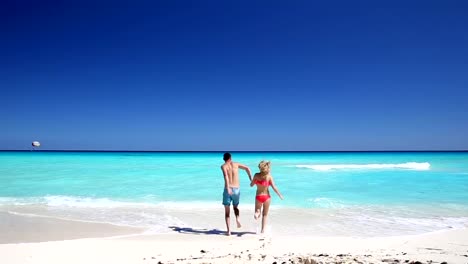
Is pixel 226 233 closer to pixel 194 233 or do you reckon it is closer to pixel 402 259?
pixel 194 233

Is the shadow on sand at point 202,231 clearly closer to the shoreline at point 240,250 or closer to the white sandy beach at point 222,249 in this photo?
the white sandy beach at point 222,249

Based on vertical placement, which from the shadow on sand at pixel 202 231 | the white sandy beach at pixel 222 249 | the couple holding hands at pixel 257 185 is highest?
the couple holding hands at pixel 257 185

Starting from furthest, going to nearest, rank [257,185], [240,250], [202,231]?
[202,231] → [257,185] → [240,250]

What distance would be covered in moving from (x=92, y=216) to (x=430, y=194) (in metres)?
12.1

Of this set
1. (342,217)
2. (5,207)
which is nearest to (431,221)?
(342,217)

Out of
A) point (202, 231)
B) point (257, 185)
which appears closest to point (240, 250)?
point (257, 185)

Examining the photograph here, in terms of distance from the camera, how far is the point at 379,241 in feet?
18.0

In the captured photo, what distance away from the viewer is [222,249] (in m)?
4.89

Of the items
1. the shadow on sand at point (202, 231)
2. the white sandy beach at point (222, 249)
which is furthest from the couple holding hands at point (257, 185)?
the white sandy beach at point (222, 249)

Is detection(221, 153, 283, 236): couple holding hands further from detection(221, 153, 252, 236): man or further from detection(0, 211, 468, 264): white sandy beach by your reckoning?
detection(0, 211, 468, 264): white sandy beach

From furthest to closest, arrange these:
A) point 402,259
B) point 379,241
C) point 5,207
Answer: point 5,207 → point 379,241 → point 402,259

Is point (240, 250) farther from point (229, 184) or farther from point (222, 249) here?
point (229, 184)

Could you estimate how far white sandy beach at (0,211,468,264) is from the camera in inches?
168

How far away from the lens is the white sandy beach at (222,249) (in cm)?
426
